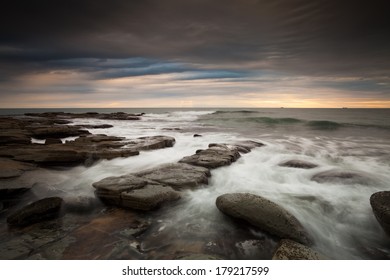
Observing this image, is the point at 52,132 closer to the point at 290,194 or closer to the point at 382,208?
the point at 290,194

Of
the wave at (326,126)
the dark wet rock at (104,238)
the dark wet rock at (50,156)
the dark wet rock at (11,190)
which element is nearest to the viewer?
the dark wet rock at (104,238)

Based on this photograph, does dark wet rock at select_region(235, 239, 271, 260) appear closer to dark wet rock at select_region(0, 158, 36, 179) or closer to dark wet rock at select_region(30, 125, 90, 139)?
dark wet rock at select_region(0, 158, 36, 179)

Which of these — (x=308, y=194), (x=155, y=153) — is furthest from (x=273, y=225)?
(x=155, y=153)

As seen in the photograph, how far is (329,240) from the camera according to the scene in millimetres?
2766

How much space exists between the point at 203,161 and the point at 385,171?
403 centimetres

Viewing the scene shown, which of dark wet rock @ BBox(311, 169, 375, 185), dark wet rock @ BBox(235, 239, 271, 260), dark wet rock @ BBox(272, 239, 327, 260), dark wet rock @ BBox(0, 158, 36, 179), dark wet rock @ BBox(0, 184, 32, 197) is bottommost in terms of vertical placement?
dark wet rock @ BBox(235, 239, 271, 260)

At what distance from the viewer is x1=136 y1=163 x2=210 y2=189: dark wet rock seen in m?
3.93

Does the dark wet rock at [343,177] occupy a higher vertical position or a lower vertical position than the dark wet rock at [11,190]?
lower

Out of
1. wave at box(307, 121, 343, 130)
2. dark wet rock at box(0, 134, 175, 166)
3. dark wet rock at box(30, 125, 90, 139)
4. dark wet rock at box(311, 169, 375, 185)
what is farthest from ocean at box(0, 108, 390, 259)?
wave at box(307, 121, 343, 130)

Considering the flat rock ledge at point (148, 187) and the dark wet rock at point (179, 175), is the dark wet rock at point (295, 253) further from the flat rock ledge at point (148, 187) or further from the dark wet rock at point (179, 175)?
the dark wet rock at point (179, 175)

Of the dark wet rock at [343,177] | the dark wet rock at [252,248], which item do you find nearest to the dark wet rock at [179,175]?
the dark wet rock at [252,248]

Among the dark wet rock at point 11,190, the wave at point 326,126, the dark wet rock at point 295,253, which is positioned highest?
the dark wet rock at point 11,190

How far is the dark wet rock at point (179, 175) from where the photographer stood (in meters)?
3.93
